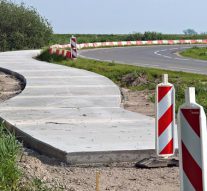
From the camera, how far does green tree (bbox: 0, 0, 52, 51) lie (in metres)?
54.9

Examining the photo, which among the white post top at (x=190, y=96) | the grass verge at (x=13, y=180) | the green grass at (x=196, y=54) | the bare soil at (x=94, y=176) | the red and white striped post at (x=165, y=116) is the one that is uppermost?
the white post top at (x=190, y=96)

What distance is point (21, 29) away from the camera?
55469 millimetres

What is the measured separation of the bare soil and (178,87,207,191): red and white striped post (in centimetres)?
210

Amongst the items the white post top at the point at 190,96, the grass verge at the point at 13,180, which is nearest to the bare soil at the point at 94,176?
the grass verge at the point at 13,180

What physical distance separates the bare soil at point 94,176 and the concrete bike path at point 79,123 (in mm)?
202

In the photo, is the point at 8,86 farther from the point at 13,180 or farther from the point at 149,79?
the point at 13,180

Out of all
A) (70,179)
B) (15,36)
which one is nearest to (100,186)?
(70,179)

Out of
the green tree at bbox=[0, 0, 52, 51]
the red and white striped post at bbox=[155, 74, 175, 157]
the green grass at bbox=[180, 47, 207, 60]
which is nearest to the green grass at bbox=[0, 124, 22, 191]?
the red and white striped post at bbox=[155, 74, 175, 157]

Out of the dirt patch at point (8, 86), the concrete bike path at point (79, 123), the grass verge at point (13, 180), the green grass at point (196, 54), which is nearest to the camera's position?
the grass verge at point (13, 180)

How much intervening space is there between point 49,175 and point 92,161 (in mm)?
899

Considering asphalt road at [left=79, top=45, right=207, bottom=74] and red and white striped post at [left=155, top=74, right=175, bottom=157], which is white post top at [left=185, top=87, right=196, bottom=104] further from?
asphalt road at [left=79, top=45, right=207, bottom=74]

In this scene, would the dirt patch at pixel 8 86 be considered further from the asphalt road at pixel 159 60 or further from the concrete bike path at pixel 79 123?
the asphalt road at pixel 159 60

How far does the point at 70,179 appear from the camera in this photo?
7.59m

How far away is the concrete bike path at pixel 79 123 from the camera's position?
8516 mm
